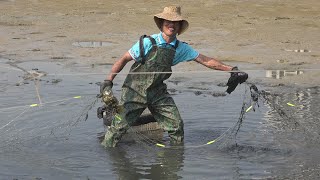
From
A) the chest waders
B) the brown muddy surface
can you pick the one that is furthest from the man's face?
the brown muddy surface

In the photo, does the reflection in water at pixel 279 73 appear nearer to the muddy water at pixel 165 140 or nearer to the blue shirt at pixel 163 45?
the muddy water at pixel 165 140

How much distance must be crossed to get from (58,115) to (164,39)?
271 centimetres

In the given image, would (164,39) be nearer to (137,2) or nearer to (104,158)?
(104,158)

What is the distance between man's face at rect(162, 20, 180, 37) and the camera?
20.6 feet

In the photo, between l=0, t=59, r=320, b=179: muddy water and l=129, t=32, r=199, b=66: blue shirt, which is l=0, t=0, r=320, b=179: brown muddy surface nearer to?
l=0, t=59, r=320, b=179: muddy water

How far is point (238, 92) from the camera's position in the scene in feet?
32.3

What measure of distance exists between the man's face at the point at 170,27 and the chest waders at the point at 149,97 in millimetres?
143

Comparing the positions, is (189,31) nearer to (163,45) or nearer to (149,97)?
(149,97)

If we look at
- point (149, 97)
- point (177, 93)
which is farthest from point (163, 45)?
point (177, 93)

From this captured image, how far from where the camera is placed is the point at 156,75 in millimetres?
6520

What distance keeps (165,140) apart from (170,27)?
163cm

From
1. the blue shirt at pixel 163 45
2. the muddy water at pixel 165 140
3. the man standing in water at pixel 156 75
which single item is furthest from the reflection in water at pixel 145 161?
the blue shirt at pixel 163 45

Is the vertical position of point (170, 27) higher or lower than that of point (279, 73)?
higher

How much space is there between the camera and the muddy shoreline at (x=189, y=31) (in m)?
12.3
